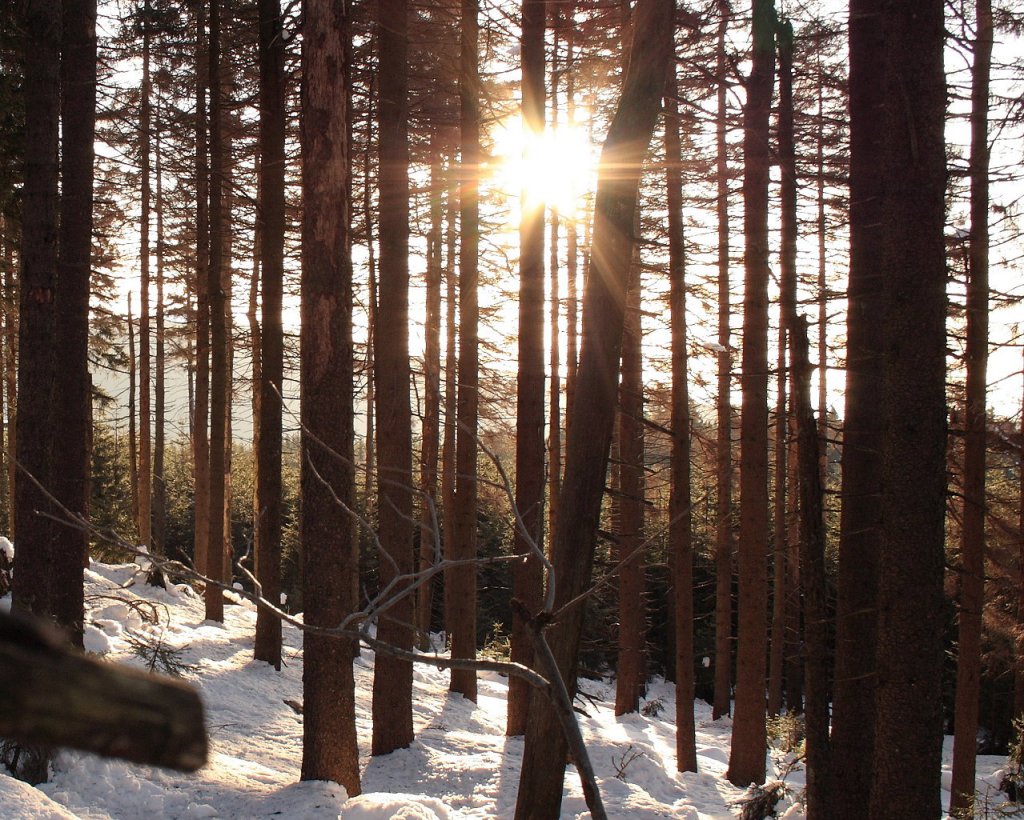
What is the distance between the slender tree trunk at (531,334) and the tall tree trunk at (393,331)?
1361 millimetres

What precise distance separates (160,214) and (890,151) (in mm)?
17731

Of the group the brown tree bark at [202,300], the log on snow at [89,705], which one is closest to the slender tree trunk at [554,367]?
the brown tree bark at [202,300]

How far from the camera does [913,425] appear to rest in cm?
546

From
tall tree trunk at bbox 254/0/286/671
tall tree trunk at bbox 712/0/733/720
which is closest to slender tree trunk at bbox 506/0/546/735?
tall tree trunk at bbox 712/0/733/720

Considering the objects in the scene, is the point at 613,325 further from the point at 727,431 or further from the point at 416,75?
the point at 727,431

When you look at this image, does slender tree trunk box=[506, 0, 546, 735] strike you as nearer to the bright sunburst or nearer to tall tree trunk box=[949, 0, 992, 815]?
the bright sunburst

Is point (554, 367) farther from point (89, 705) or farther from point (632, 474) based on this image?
point (89, 705)

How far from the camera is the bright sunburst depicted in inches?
394

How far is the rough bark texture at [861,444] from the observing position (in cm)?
699

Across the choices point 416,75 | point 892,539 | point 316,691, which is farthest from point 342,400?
point 416,75

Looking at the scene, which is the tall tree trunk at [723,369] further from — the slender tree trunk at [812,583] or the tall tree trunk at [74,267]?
the tall tree trunk at [74,267]

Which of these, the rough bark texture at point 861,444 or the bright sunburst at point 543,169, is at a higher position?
the bright sunburst at point 543,169

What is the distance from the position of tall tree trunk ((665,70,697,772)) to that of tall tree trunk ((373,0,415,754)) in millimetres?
4232

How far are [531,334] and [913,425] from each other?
5080mm
